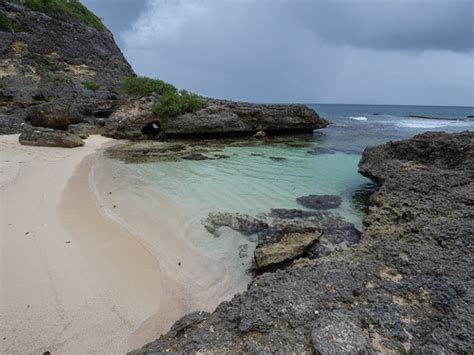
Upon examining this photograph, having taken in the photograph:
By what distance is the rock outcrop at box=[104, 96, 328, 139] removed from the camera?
18.5 metres

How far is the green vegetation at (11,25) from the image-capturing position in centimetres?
2491

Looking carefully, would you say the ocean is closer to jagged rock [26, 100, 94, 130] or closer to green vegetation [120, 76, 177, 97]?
jagged rock [26, 100, 94, 130]

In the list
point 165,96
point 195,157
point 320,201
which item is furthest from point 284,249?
point 165,96

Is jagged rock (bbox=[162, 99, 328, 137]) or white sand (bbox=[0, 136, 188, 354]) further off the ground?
jagged rock (bbox=[162, 99, 328, 137])

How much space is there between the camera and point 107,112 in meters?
22.9

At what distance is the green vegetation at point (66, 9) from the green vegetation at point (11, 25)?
11.0 feet

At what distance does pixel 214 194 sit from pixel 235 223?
2200 mm

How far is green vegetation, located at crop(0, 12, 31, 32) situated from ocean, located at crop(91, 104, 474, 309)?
2269 cm

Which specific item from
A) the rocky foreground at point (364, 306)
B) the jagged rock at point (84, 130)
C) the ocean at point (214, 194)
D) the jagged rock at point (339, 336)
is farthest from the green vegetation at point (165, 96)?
the jagged rock at point (339, 336)

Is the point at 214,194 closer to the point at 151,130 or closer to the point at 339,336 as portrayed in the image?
the point at 339,336

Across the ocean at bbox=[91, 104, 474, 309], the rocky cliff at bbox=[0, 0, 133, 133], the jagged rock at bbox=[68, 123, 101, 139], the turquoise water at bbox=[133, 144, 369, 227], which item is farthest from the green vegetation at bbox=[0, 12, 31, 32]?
the turquoise water at bbox=[133, 144, 369, 227]

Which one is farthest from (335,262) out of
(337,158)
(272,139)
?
(272,139)

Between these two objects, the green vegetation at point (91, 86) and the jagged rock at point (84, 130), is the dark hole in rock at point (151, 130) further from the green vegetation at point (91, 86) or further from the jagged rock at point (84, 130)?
the green vegetation at point (91, 86)

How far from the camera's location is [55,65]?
83.0ft
